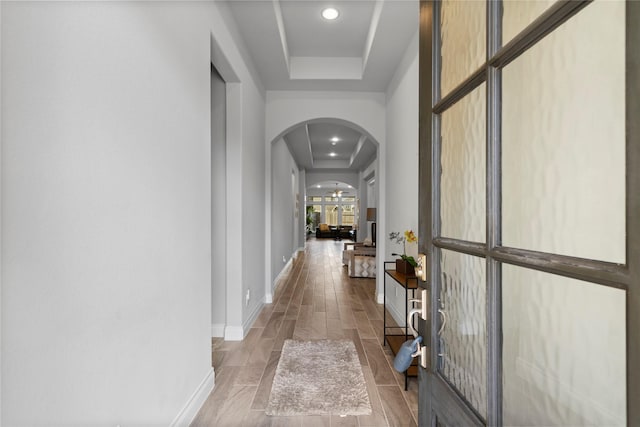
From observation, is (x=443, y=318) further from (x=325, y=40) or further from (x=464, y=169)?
(x=325, y=40)

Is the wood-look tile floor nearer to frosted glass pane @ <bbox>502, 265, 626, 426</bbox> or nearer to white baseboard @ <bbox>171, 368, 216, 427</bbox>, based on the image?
white baseboard @ <bbox>171, 368, 216, 427</bbox>

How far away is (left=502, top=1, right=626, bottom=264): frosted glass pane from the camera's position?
0.47 meters

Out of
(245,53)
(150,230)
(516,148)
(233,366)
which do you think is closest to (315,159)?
(245,53)

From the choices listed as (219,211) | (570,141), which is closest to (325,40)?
(219,211)

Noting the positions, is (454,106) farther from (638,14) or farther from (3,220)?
(3,220)

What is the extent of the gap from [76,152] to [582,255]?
52.1 inches

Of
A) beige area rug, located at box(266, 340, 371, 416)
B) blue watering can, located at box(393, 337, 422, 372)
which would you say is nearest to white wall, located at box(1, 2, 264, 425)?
beige area rug, located at box(266, 340, 371, 416)

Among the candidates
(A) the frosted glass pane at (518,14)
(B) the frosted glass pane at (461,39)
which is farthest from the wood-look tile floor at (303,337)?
(A) the frosted glass pane at (518,14)

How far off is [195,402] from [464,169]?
2008 millimetres

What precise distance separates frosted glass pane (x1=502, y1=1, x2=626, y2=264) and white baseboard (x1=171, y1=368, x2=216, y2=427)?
74.1 inches

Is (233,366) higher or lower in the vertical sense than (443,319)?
lower

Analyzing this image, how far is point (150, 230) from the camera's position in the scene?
1.42 metres

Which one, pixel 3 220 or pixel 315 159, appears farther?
pixel 315 159

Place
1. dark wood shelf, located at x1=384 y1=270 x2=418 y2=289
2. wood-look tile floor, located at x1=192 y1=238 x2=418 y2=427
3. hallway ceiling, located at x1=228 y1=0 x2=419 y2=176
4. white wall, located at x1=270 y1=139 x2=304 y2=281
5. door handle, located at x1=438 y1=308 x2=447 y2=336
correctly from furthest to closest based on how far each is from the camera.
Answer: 1. white wall, located at x1=270 y1=139 x2=304 y2=281
2. hallway ceiling, located at x1=228 y1=0 x2=419 y2=176
3. dark wood shelf, located at x1=384 y1=270 x2=418 y2=289
4. wood-look tile floor, located at x1=192 y1=238 x2=418 y2=427
5. door handle, located at x1=438 y1=308 x2=447 y2=336
